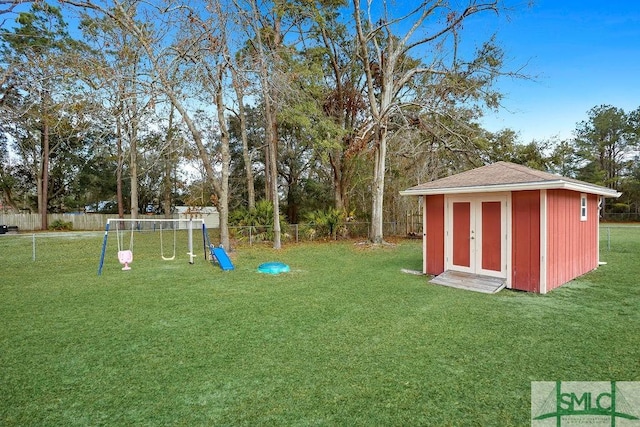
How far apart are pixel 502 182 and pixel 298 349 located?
14.5 ft

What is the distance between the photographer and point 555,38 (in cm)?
999

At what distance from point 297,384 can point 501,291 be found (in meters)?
4.28

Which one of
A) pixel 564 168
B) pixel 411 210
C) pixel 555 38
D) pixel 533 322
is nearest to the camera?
pixel 533 322

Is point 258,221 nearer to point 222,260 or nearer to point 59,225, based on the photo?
point 222,260

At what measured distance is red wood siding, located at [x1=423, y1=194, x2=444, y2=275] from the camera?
6621mm

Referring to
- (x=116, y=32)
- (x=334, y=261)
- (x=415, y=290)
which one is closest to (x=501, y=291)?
(x=415, y=290)

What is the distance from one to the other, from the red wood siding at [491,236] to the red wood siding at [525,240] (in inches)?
8.6

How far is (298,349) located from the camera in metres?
3.14

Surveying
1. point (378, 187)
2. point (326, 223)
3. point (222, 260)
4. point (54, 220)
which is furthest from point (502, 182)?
point (54, 220)

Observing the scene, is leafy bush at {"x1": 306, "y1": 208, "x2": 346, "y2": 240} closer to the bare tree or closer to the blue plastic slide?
the bare tree

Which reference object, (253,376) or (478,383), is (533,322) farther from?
(253,376)

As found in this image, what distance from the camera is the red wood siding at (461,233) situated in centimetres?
617

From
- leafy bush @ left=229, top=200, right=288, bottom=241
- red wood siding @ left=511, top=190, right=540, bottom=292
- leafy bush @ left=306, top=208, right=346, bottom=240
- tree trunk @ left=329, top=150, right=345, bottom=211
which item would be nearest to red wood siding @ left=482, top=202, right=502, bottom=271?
red wood siding @ left=511, top=190, right=540, bottom=292

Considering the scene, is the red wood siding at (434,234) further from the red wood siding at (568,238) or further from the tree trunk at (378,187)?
the tree trunk at (378,187)
